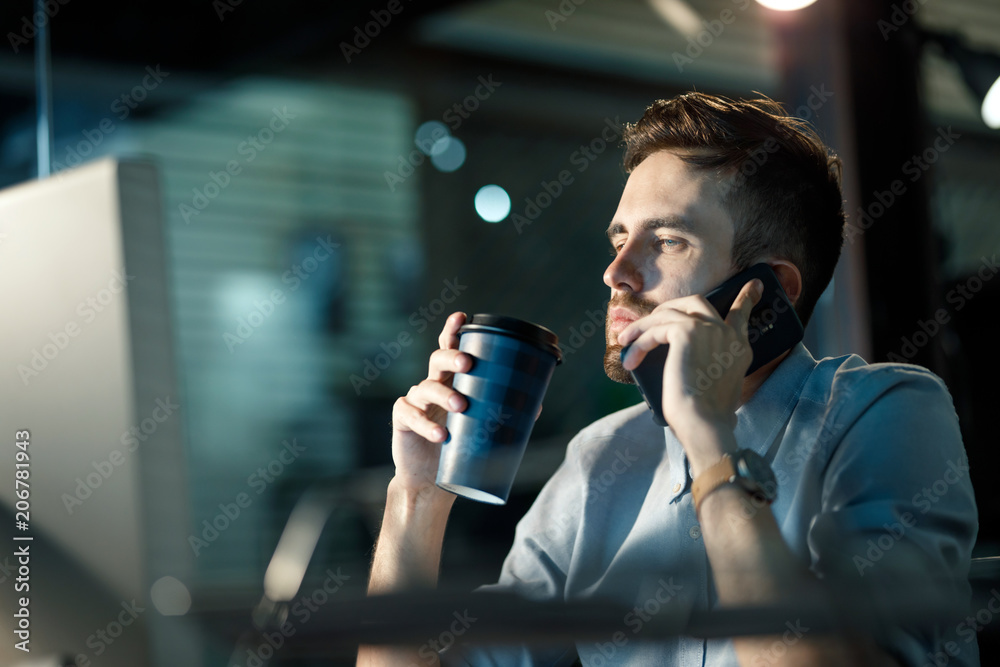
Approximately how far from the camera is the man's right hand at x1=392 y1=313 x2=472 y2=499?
106 centimetres

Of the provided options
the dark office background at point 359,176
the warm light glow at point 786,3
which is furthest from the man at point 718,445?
the dark office background at point 359,176

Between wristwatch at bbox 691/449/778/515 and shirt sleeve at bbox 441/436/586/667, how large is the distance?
1.51 feet

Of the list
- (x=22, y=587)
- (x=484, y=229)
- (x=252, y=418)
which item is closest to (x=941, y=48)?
(x=22, y=587)

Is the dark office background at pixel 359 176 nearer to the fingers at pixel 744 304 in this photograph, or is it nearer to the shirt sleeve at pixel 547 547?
the shirt sleeve at pixel 547 547

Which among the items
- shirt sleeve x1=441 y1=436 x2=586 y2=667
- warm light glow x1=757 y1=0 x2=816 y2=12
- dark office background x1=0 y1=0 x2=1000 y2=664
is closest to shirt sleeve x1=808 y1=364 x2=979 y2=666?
shirt sleeve x1=441 y1=436 x2=586 y2=667

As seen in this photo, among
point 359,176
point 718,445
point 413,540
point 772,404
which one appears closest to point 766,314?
point 772,404

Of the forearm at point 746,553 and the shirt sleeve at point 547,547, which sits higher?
the forearm at point 746,553

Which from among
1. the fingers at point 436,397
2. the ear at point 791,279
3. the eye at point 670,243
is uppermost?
the eye at point 670,243

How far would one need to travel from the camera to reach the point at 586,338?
590cm

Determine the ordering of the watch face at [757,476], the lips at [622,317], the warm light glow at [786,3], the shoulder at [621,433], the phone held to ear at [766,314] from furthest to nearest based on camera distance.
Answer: the warm light glow at [786,3]
the shoulder at [621,433]
the lips at [622,317]
the phone held to ear at [766,314]
the watch face at [757,476]

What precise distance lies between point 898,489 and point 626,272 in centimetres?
49

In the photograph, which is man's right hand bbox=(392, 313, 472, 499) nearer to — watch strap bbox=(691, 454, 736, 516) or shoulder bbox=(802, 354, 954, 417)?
watch strap bbox=(691, 454, 736, 516)

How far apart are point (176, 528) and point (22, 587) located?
0.58 ft

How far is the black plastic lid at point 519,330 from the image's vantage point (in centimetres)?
99
